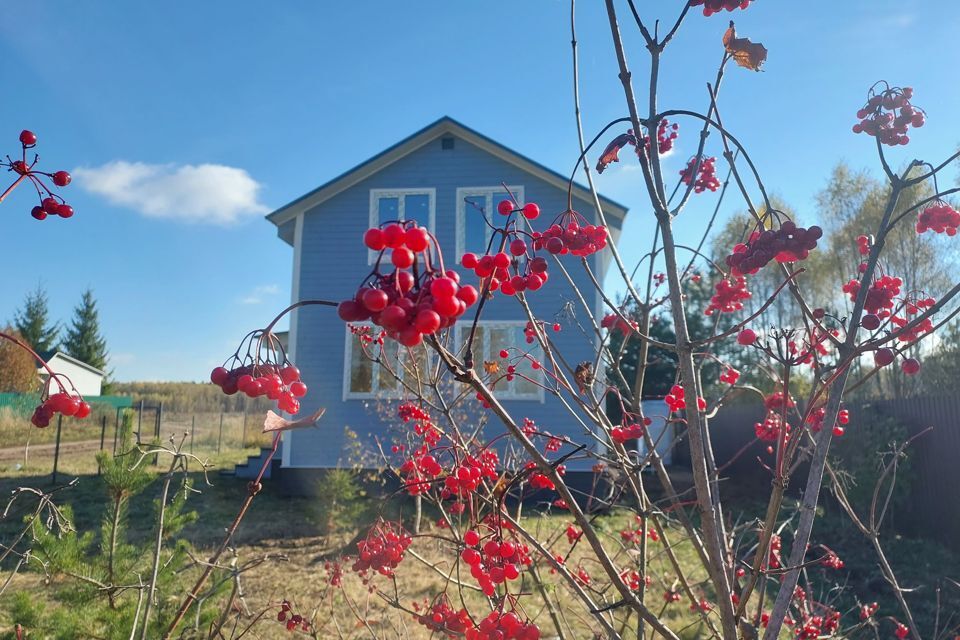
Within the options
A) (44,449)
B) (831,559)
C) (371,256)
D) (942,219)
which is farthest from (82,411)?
(44,449)

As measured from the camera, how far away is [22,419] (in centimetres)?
1634

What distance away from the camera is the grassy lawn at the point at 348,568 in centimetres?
482

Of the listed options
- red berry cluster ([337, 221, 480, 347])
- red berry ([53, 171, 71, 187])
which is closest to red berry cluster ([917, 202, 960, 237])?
red berry cluster ([337, 221, 480, 347])

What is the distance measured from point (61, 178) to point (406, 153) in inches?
383

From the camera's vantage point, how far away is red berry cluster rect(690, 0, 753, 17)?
5.59 feet

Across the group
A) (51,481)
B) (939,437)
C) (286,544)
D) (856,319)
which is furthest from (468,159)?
(856,319)

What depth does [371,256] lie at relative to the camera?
10.9m

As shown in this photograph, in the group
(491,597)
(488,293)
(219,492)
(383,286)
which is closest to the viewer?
(383,286)

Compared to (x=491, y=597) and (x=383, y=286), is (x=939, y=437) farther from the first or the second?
(x=383, y=286)

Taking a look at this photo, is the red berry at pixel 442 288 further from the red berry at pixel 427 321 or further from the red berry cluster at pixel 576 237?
the red berry cluster at pixel 576 237

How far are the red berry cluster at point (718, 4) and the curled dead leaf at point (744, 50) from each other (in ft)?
0.14

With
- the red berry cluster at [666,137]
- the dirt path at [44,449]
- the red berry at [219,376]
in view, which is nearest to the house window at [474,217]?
the red berry cluster at [666,137]

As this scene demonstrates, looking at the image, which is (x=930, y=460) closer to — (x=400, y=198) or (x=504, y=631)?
(x=504, y=631)

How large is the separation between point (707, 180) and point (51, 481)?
39.1 ft
